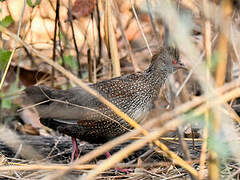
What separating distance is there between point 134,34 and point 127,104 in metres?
2.74

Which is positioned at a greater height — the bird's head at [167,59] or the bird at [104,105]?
the bird's head at [167,59]

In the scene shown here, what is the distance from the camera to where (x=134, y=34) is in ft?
20.4

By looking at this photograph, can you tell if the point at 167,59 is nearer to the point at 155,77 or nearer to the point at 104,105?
the point at 155,77

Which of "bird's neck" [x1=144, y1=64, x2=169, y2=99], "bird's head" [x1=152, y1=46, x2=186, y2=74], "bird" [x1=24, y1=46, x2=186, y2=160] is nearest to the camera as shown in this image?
"bird" [x1=24, y1=46, x2=186, y2=160]

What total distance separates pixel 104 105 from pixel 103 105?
1 centimetres

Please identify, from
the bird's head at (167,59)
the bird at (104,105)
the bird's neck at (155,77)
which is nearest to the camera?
the bird at (104,105)

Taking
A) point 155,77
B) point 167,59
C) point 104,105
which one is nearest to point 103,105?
point 104,105

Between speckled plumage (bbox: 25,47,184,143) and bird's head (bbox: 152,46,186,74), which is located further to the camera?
bird's head (bbox: 152,46,186,74)

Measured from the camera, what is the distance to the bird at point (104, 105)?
11.9ft

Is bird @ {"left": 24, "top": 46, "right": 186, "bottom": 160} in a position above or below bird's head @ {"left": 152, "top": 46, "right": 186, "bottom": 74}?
below

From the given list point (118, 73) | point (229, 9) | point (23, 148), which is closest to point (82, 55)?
point (118, 73)

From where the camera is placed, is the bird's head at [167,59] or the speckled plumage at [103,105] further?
the bird's head at [167,59]

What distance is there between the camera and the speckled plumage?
3641 millimetres

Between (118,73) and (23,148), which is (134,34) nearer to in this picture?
(118,73)
